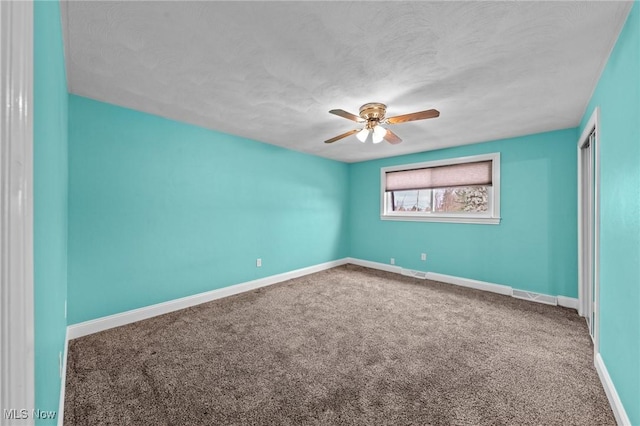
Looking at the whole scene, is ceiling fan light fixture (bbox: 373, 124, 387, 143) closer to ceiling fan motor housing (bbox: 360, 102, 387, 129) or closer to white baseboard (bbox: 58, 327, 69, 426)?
ceiling fan motor housing (bbox: 360, 102, 387, 129)

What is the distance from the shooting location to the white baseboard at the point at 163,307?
8.47 ft

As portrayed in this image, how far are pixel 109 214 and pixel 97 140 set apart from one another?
0.75m

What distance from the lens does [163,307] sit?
3107 millimetres

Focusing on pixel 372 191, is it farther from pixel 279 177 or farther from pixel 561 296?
pixel 561 296

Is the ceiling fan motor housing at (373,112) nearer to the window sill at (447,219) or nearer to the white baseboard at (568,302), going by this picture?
the window sill at (447,219)

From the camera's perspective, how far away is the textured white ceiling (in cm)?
150

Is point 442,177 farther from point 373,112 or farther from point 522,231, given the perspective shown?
point 373,112

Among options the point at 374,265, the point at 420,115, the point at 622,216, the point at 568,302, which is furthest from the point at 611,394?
the point at 374,265

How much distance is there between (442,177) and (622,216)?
298 cm

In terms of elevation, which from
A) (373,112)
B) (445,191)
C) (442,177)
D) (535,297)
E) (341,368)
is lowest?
(341,368)

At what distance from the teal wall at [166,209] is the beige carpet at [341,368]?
0.45m

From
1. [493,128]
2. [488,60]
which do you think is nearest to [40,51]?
[488,60]

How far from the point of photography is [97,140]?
2.66 meters
